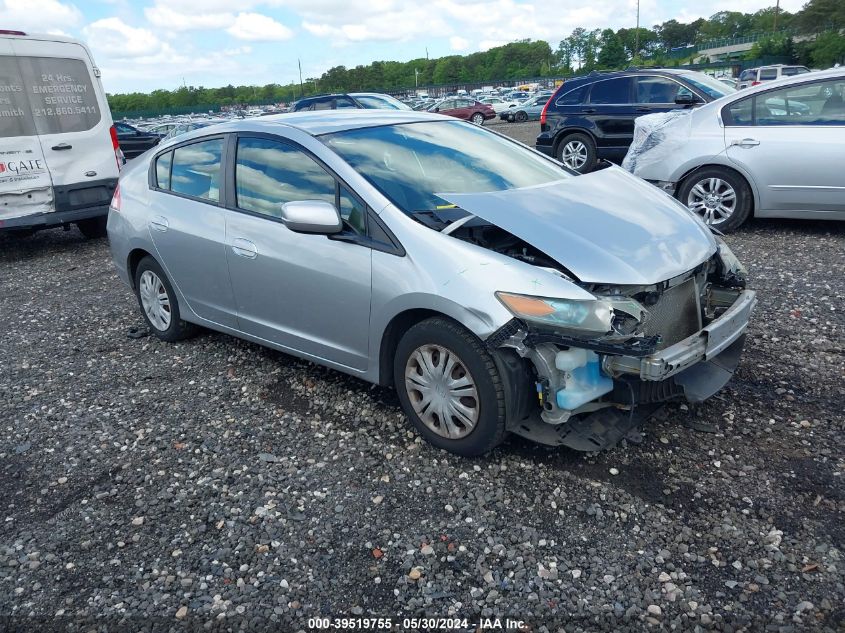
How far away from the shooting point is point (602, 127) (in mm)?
11180

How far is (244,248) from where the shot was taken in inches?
166

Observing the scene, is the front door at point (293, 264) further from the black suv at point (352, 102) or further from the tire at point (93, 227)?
the black suv at point (352, 102)

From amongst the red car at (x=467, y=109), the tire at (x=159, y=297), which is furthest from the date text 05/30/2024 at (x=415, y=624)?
the red car at (x=467, y=109)

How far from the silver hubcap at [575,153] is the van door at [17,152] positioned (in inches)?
311

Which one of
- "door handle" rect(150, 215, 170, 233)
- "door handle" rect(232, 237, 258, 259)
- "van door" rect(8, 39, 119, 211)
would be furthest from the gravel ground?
"van door" rect(8, 39, 119, 211)

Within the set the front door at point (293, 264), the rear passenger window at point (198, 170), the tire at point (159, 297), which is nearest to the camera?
the front door at point (293, 264)

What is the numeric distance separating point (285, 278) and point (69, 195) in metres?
6.18

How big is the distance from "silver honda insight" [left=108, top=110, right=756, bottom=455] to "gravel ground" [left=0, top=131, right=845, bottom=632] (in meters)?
0.31

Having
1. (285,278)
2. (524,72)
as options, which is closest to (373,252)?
(285,278)

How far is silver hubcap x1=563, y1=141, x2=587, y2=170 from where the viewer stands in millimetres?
11492

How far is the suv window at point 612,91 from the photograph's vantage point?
11.0m

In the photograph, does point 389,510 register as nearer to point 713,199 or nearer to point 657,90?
point 713,199

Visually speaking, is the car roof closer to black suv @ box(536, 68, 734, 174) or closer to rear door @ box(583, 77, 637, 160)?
black suv @ box(536, 68, 734, 174)

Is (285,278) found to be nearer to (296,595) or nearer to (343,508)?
(343,508)
